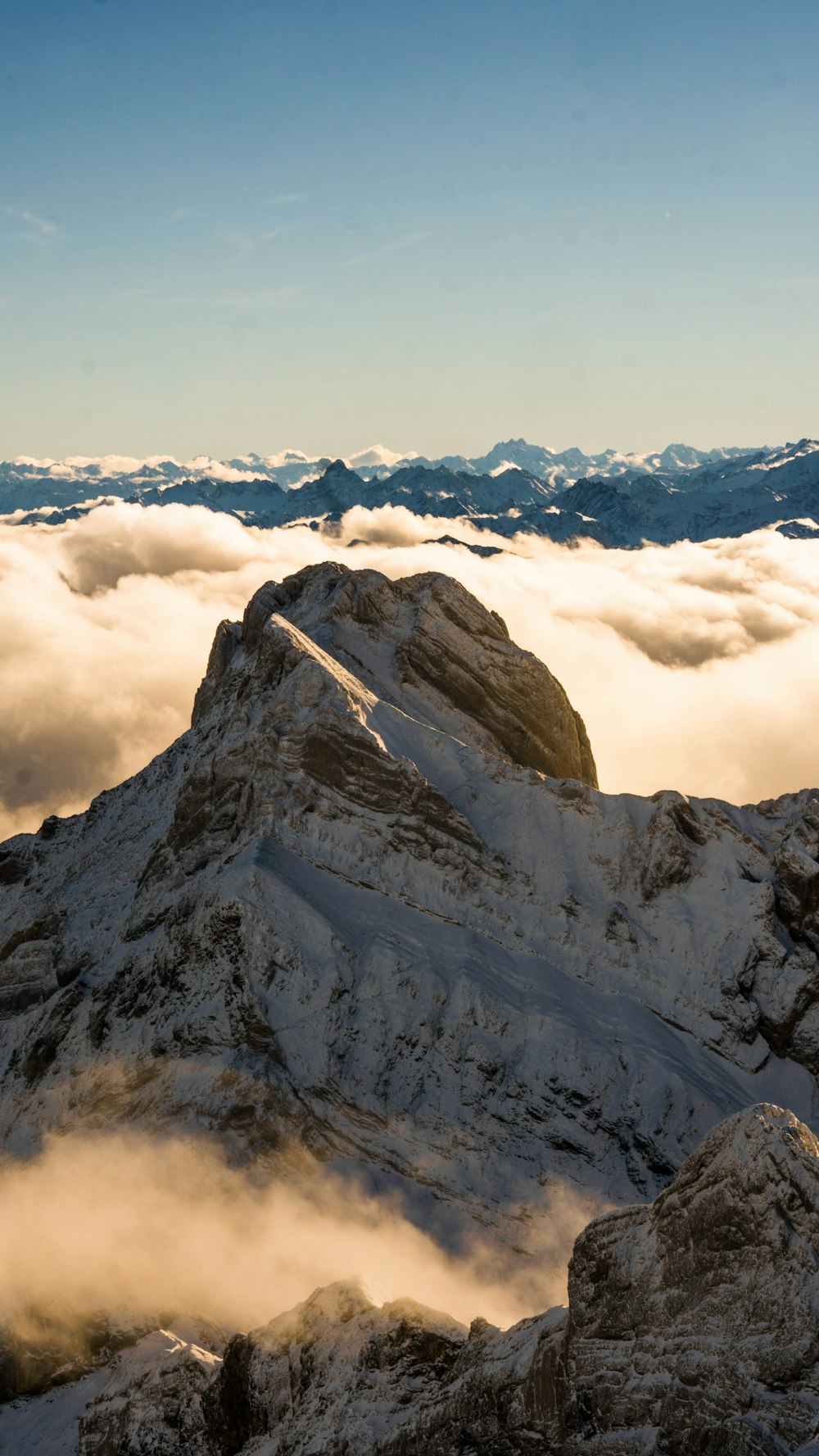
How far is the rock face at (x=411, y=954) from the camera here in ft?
380

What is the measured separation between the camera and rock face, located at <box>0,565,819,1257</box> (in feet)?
380

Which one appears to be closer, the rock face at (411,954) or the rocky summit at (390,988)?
the rocky summit at (390,988)

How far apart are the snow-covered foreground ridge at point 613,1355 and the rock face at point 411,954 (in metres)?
43.2

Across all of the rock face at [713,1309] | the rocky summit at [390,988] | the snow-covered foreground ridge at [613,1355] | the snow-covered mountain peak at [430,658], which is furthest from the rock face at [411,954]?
the rock face at [713,1309]

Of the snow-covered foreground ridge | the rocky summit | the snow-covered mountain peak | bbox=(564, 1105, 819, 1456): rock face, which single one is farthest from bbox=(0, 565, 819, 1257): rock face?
bbox=(564, 1105, 819, 1456): rock face

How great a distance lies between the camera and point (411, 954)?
12731cm

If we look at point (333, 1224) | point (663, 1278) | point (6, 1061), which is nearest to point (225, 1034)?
point (333, 1224)

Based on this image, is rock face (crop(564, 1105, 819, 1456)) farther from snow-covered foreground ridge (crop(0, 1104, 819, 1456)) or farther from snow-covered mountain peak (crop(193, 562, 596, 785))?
snow-covered mountain peak (crop(193, 562, 596, 785))

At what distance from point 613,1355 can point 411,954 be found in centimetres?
7775

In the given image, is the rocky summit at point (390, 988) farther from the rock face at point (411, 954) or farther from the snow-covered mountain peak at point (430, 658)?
the snow-covered mountain peak at point (430, 658)

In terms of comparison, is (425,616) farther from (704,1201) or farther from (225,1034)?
(704,1201)

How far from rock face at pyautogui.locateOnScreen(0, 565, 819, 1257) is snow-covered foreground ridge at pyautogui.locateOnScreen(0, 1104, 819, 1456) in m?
43.2

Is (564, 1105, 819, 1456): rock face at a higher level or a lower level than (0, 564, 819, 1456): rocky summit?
higher

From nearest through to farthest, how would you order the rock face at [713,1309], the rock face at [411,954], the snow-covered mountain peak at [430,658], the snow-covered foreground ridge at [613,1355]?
the rock face at [713,1309], the snow-covered foreground ridge at [613,1355], the rock face at [411,954], the snow-covered mountain peak at [430,658]
